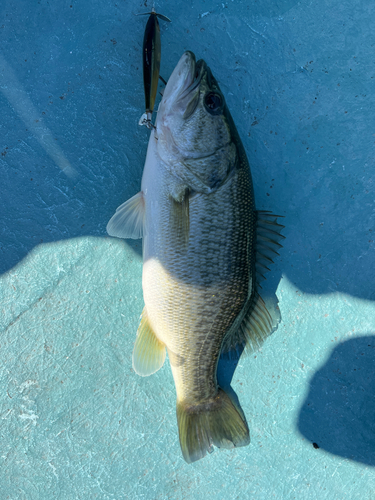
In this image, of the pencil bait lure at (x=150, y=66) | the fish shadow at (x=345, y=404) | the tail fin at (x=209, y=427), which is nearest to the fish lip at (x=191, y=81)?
the pencil bait lure at (x=150, y=66)

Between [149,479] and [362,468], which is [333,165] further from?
[149,479]

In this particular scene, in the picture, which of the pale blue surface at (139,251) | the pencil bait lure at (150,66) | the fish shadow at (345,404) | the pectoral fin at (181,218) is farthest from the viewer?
the fish shadow at (345,404)

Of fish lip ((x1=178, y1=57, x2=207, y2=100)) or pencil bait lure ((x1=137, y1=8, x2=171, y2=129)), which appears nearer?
fish lip ((x1=178, y1=57, x2=207, y2=100))

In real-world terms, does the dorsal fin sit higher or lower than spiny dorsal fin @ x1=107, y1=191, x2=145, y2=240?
lower

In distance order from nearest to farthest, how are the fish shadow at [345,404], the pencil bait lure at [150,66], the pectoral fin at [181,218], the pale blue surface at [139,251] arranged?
1. the pectoral fin at [181,218]
2. the pencil bait lure at [150,66]
3. the pale blue surface at [139,251]
4. the fish shadow at [345,404]

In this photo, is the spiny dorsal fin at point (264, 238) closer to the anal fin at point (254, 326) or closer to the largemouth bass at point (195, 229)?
the largemouth bass at point (195, 229)

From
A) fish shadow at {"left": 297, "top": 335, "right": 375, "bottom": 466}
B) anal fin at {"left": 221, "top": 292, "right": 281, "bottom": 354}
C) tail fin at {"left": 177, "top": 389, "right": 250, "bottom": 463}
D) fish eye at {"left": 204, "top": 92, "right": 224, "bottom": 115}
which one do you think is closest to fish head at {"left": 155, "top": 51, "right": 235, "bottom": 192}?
fish eye at {"left": 204, "top": 92, "right": 224, "bottom": 115}

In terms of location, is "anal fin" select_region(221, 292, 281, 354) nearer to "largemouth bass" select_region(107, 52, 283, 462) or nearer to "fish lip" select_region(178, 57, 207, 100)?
"largemouth bass" select_region(107, 52, 283, 462)
